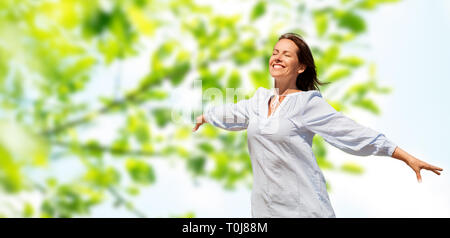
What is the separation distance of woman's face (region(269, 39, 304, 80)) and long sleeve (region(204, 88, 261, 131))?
3.8 inches

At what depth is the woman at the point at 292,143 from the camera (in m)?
1.04

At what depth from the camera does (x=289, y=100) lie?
44.3 inches

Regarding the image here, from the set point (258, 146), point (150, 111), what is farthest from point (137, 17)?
point (258, 146)

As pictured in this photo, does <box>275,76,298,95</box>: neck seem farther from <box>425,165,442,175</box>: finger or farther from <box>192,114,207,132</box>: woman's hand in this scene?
<box>425,165,442,175</box>: finger

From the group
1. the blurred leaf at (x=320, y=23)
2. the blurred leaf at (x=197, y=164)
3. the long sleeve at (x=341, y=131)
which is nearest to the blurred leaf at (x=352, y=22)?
the blurred leaf at (x=320, y=23)

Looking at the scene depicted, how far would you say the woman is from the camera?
104cm

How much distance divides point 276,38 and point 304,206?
0.48 meters

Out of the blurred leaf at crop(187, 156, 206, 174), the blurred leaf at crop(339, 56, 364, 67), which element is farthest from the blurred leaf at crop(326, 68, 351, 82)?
the blurred leaf at crop(187, 156, 206, 174)

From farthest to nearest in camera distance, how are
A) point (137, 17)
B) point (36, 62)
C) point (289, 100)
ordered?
point (289, 100) → point (137, 17) → point (36, 62)

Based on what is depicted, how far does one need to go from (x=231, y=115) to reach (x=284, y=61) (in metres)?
0.23

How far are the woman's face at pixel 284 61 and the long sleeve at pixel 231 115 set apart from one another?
0.31 ft

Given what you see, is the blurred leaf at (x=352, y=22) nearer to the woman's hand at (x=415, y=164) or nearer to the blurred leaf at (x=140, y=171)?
the woman's hand at (x=415, y=164)

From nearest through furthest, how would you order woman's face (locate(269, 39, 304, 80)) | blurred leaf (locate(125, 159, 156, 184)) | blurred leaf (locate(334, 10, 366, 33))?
blurred leaf (locate(334, 10, 366, 33))
blurred leaf (locate(125, 159, 156, 184))
woman's face (locate(269, 39, 304, 80))
